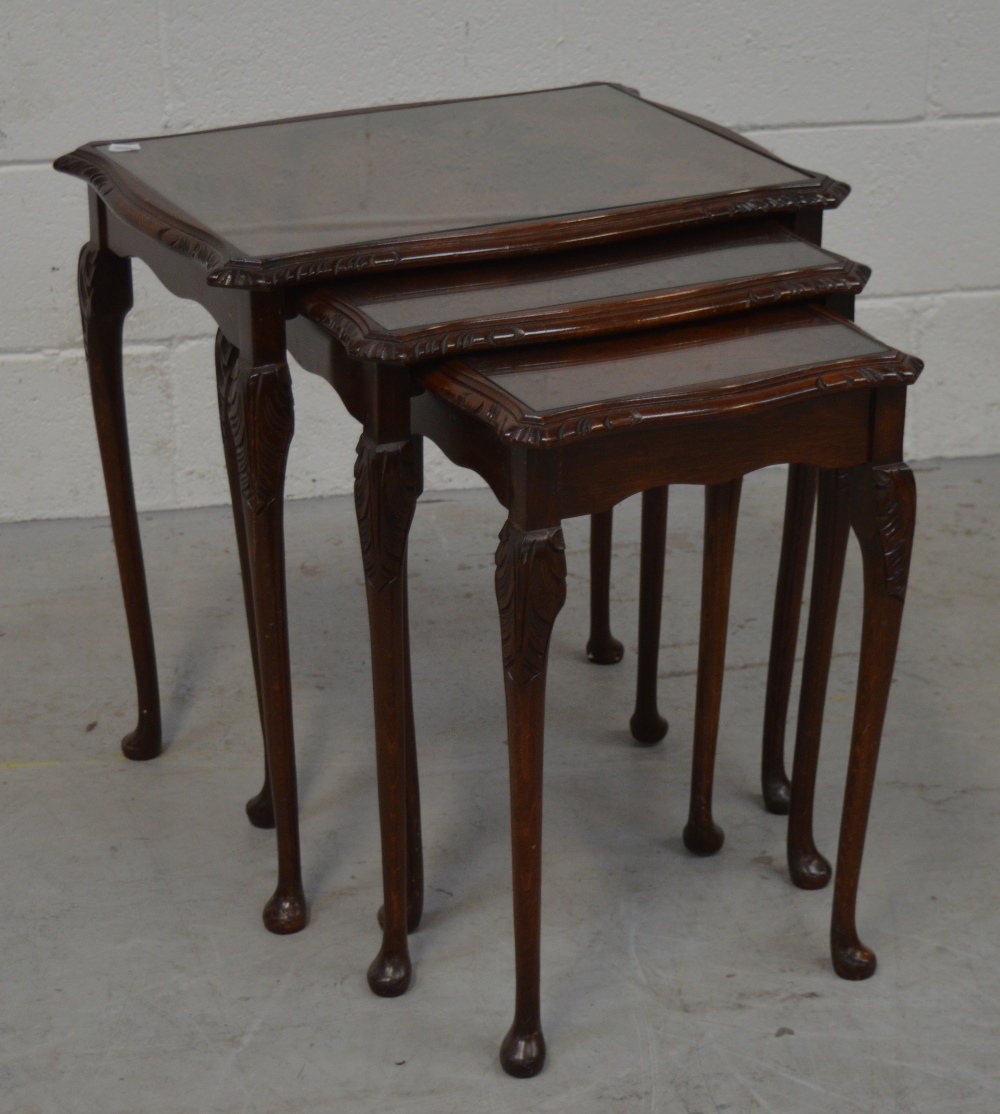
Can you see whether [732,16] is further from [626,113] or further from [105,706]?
[105,706]

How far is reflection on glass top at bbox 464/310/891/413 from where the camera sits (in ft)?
4.65

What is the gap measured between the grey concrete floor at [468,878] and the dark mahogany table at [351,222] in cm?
12

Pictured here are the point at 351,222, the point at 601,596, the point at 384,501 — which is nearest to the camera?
the point at 384,501

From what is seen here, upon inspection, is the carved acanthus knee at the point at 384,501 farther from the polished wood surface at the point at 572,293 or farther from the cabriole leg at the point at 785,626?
the cabriole leg at the point at 785,626

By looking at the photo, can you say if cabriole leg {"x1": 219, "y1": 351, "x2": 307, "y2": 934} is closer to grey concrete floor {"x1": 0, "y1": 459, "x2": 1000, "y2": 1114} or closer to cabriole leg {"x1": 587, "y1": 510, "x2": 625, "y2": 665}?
grey concrete floor {"x1": 0, "y1": 459, "x2": 1000, "y2": 1114}

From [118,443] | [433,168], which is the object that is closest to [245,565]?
[118,443]

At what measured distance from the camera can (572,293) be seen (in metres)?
1.55

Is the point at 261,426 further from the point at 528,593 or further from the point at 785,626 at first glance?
the point at 785,626

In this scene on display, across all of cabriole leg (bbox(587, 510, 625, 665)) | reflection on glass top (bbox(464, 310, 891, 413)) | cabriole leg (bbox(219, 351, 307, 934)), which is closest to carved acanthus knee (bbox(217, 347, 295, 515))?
cabriole leg (bbox(219, 351, 307, 934))

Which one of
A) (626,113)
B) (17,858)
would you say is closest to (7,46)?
(626,113)

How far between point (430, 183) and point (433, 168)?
61 millimetres

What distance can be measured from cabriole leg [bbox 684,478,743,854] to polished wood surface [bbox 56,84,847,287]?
346 mm

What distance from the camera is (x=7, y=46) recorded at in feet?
8.96

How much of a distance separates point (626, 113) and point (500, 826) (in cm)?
89
